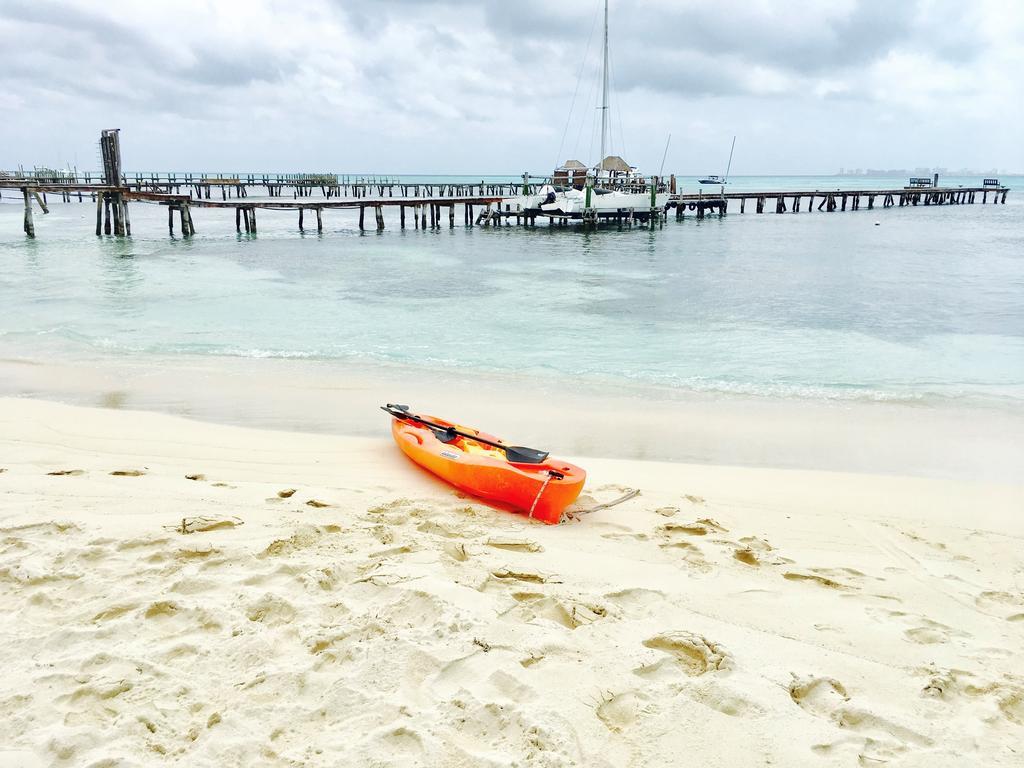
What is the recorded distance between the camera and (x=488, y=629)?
3383 millimetres

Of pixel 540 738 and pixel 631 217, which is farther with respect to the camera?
pixel 631 217

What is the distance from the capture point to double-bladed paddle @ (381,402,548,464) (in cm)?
553

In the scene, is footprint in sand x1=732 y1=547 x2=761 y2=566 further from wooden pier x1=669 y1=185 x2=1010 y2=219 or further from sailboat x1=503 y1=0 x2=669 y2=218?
wooden pier x1=669 y1=185 x2=1010 y2=219

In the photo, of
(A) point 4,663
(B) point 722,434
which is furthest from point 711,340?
(A) point 4,663

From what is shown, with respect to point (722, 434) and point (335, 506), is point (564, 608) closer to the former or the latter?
point (335, 506)

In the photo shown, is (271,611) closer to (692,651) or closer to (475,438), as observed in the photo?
(692,651)

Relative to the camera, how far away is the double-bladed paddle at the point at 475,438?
553 cm

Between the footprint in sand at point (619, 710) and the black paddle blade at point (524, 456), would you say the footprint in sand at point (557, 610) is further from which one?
the black paddle blade at point (524, 456)

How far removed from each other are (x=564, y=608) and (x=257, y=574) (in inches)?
67.2

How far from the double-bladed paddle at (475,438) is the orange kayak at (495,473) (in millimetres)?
18

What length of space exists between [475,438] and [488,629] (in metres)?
3.00

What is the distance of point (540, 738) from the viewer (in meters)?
2.68

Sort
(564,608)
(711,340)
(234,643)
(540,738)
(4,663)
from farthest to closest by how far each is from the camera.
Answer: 1. (711,340)
2. (564,608)
3. (234,643)
4. (4,663)
5. (540,738)

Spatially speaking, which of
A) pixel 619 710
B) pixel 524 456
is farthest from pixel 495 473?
pixel 619 710
